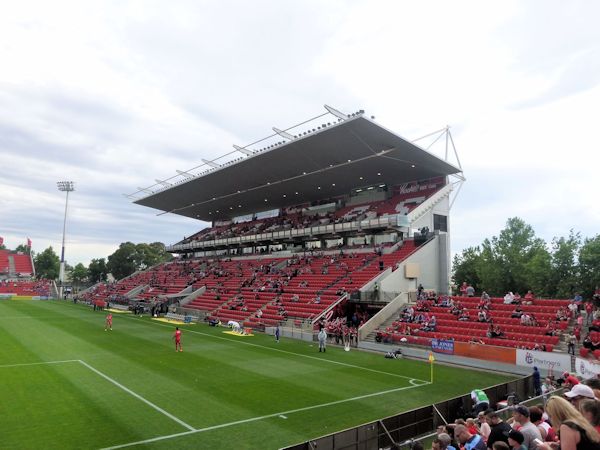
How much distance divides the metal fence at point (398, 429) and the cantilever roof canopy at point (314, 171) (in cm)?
2392

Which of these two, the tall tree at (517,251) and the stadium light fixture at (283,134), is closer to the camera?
the stadium light fixture at (283,134)

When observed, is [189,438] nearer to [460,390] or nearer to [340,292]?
[460,390]

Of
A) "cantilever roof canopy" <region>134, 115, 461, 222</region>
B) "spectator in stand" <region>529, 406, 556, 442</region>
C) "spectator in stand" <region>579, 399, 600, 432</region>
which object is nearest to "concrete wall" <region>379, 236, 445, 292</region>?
"cantilever roof canopy" <region>134, 115, 461, 222</region>

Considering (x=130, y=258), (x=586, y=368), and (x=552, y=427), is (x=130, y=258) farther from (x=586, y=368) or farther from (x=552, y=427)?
(x=552, y=427)

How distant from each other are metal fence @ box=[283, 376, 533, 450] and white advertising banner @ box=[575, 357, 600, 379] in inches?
197

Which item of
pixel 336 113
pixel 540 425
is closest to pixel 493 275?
pixel 336 113

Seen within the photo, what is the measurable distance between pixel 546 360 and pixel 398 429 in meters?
12.3

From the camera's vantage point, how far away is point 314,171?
44844mm

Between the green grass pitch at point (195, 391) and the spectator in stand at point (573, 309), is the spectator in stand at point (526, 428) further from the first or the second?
the spectator in stand at point (573, 309)

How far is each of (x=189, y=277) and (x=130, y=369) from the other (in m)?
42.2

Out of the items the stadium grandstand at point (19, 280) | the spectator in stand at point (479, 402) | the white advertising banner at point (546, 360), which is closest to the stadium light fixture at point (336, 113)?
the white advertising banner at point (546, 360)

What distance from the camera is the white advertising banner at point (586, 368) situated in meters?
16.1

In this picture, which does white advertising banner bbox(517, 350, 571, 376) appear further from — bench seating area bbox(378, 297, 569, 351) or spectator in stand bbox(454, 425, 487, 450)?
spectator in stand bbox(454, 425, 487, 450)

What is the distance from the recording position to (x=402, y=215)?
1580 inches
